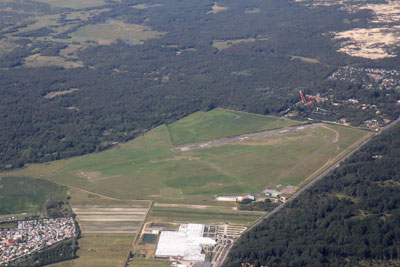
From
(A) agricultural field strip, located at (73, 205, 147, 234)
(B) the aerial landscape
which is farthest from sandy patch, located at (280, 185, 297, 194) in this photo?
(A) agricultural field strip, located at (73, 205, 147, 234)

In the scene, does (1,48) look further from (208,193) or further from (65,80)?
(208,193)

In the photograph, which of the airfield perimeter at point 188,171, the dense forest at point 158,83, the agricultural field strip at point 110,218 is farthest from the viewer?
the dense forest at point 158,83

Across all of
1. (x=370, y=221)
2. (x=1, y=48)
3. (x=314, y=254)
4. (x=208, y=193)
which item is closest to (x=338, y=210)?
(x=370, y=221)

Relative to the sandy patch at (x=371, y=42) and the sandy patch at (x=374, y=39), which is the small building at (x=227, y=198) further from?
the sandy patch at (x=371, y=42)

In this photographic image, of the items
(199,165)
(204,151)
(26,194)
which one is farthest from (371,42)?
(26,194)

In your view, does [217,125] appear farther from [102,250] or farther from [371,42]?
[371,42]

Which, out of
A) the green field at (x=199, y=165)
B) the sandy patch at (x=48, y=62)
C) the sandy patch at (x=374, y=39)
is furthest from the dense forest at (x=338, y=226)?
the sandy patch at (x=48, y=62)
